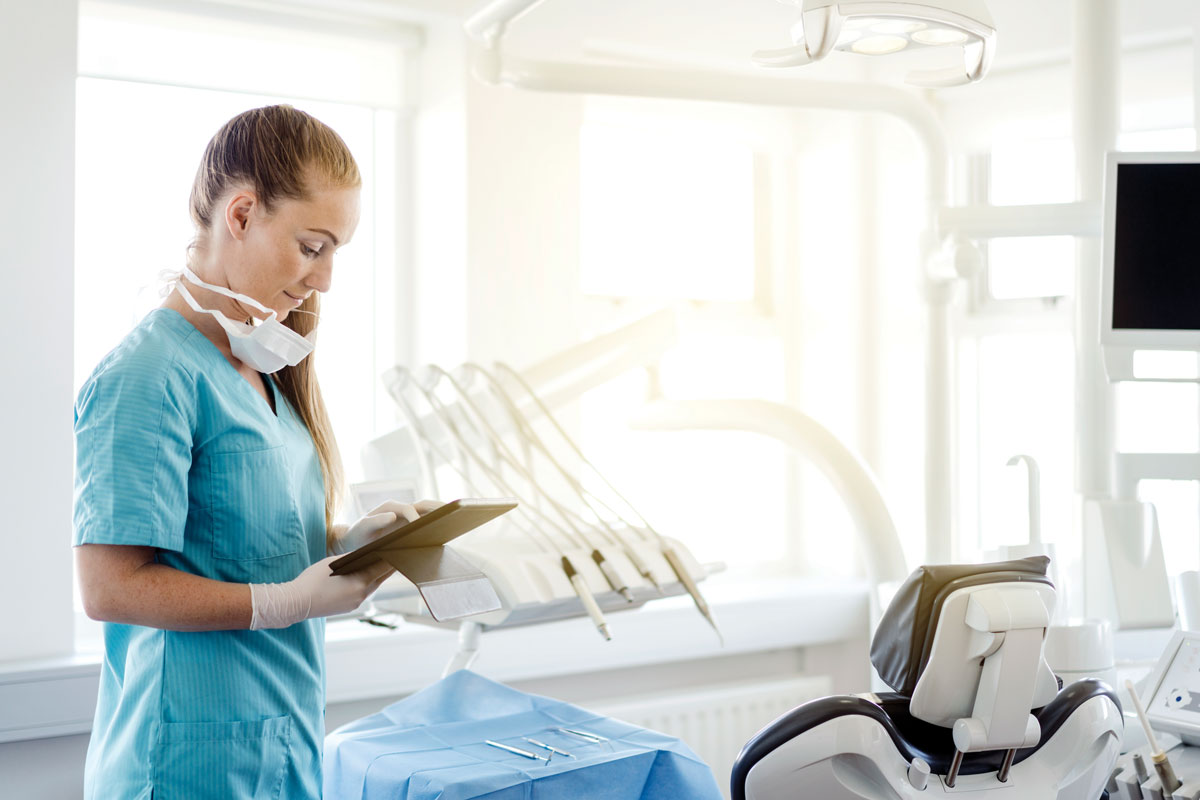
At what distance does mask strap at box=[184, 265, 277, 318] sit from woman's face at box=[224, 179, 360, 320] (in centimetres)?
1

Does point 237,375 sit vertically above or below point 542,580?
above

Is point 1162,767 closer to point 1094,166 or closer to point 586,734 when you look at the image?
point 586,734

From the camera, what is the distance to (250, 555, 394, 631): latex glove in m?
1.19

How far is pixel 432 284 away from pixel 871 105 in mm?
1098

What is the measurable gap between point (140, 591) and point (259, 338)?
30cm

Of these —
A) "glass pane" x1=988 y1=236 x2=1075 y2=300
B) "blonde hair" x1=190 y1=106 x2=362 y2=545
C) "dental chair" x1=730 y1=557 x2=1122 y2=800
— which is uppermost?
"glass pane" x1=988 y1=236 x2=1075 y2=300

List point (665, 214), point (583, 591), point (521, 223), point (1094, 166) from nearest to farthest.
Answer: point (583, 591) < point (1094, 166) < point (521, 223) < point (665, 214)

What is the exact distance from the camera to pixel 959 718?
1335 millimetres

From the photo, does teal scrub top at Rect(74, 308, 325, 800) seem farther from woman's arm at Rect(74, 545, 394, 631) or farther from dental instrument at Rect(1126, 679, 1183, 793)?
dental instrument at Rect(1126, 679, 1183, 793)

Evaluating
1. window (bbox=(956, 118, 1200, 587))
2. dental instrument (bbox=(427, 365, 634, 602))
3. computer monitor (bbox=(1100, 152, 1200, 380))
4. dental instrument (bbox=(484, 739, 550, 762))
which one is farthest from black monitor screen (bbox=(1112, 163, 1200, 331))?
dental instrument (bbox=(484, 739, 550, 762))

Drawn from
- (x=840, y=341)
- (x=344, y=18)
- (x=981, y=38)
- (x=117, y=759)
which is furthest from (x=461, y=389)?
(x=840, y=341)

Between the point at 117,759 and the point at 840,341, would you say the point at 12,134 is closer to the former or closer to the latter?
the point at 117,759

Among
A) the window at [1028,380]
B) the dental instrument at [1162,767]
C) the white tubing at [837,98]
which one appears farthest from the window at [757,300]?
the dental instrument at [1162,767]

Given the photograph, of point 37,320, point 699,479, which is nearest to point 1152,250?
point 699,479
